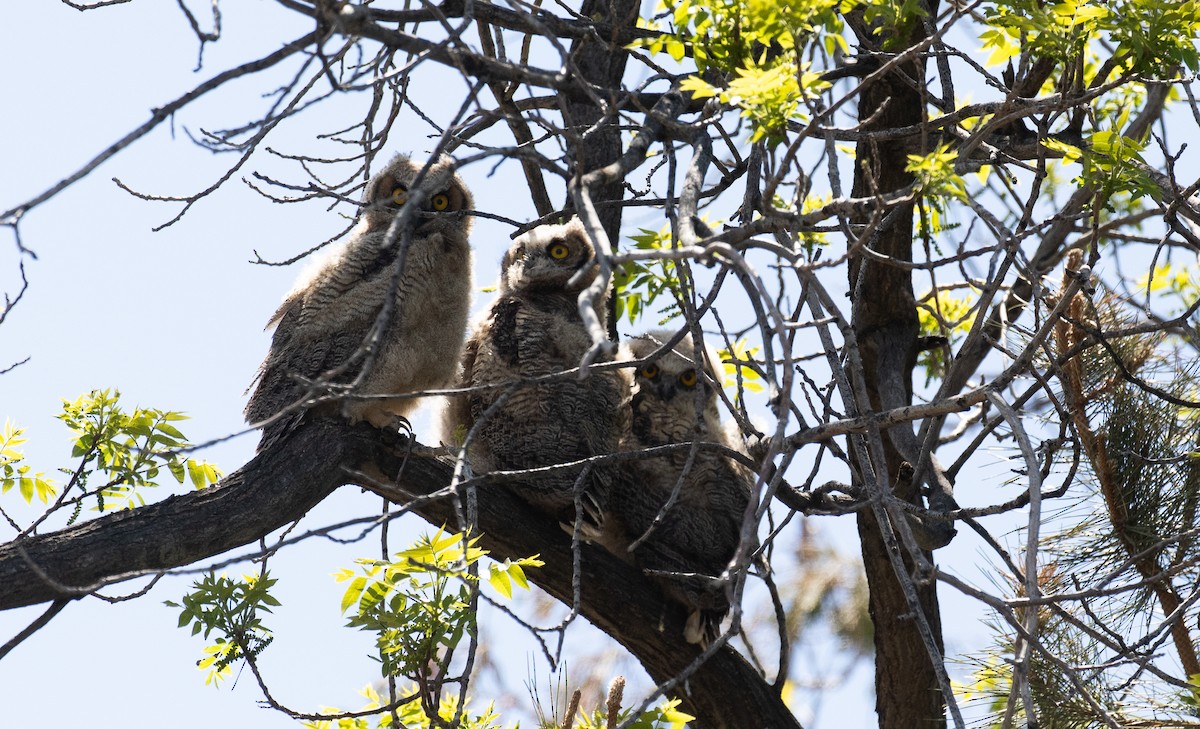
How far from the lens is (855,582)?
273 inches

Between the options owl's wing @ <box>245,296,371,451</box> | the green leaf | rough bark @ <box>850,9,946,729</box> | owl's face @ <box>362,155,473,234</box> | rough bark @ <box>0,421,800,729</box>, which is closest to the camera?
the green leaf

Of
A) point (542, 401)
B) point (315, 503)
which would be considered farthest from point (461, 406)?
point (315, 503)

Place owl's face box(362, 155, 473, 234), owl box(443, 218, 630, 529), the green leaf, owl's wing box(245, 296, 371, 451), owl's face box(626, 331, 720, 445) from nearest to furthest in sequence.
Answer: the green leaf, owl's wing box(245, 296, 371, 451), owl box(443, 218, 630, 529), owl's face box(362, 155, 473, 234), owl's face box(626, 331, 720, 445)

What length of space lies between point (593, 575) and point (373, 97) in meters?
1.97

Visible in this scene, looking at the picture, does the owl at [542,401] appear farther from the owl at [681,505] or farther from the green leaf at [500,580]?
the green leaf at [500,580]

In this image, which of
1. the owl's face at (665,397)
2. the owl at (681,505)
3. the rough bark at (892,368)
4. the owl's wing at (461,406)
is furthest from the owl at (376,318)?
the rough bark at (892,368)

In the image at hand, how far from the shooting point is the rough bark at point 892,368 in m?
4.57

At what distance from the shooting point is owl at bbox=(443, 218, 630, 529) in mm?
4152

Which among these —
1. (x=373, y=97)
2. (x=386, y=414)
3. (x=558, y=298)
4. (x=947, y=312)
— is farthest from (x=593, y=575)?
(x=947, y=312)

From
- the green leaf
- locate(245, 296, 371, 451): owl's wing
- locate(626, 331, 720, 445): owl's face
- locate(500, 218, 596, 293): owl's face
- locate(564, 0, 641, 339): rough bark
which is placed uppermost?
locate(564, 0, 641, 339): rough bark

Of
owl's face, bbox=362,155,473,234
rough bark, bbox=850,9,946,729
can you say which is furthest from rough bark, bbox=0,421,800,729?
owl's face, bbox=362,155,473,234

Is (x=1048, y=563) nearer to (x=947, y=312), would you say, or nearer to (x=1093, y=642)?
(x=1093, y=642)

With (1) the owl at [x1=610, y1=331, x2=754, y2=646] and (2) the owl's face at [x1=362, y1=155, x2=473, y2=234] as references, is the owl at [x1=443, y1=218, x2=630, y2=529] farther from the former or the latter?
(2) the owl's face at [x1=362, y1=155, x2=473, y2=234]

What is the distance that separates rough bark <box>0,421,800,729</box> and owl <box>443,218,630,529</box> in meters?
0.17
